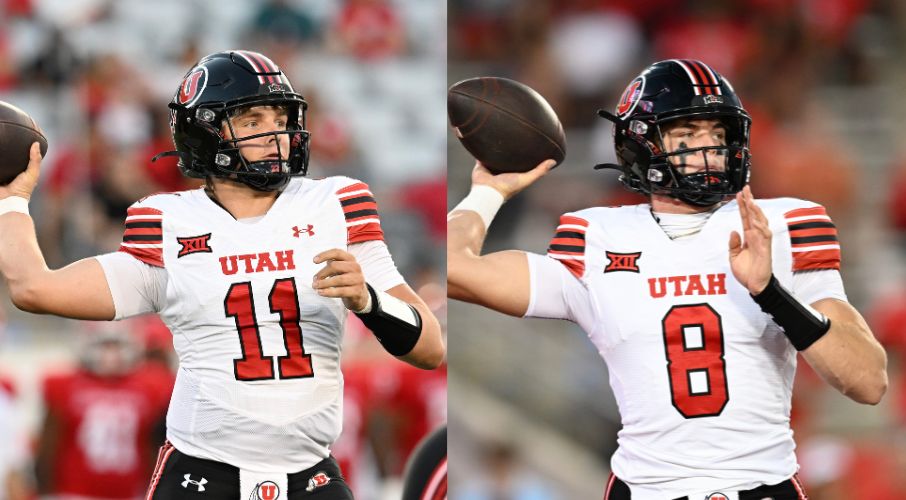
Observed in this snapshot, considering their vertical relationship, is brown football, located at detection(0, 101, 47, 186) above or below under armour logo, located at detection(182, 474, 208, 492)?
above

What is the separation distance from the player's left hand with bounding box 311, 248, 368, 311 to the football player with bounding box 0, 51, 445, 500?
11cm

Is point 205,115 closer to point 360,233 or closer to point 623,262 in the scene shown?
point 360,233

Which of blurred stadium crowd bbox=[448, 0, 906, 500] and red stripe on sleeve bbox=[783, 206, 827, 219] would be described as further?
blurred stadium crowd bbox=[448, 0, 906, 500]

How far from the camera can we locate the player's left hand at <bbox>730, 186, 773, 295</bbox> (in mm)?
2414

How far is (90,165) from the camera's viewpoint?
6.69 metres

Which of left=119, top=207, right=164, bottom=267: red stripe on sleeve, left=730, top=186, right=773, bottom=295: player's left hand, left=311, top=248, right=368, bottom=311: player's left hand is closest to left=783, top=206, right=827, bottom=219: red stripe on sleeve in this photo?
left=730, top=186, right=773, bottom=295: player's left hand

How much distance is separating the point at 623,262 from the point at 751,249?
0.33 metres

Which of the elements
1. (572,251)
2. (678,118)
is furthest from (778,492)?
(678,118)

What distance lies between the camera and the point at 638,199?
6.10 m

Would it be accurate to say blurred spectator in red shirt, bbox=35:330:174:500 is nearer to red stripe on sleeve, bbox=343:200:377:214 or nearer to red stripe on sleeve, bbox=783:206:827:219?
red stripe on sleeve, bbox=343:200:377:214

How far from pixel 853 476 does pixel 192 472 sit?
3.41m

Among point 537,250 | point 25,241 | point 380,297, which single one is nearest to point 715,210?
point 380,297

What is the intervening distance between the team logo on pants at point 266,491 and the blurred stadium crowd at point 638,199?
272 centimetres

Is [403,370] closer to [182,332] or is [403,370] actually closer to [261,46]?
[261,46]
